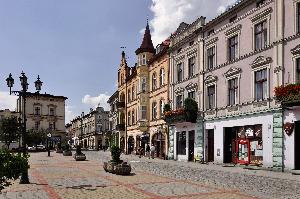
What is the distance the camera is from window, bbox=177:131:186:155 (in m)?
36.3

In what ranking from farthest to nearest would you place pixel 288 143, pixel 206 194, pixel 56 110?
1. pixel 56 110
2. pixel 288 143
3. pixel 206 194

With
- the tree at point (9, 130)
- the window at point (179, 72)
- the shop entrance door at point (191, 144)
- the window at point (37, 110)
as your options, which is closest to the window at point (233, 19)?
the window at point (179, 72)

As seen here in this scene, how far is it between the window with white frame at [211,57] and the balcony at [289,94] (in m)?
9.94

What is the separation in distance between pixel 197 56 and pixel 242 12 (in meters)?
7.34

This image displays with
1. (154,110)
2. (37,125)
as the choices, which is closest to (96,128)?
(37,125)

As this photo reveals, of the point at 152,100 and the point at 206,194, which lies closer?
the point at 206,194

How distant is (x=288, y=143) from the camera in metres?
22.6

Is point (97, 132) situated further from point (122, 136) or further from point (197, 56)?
point (197, 56)

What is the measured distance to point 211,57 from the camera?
105 ft

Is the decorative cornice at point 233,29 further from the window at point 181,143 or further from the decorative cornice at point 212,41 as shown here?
the window at point 181,143

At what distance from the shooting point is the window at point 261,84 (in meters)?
25.0

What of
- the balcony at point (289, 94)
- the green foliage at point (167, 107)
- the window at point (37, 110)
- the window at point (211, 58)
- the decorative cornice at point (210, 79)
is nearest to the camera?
the balcony at point (289, 94)

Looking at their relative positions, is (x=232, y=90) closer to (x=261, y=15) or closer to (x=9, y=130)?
(x=261, y=15)

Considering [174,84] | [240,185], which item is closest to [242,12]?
[174,84]
